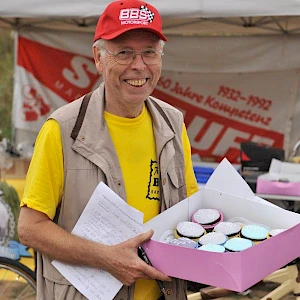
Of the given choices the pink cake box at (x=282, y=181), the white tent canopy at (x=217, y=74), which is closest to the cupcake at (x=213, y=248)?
the pink cake box at (x=282, y=181)

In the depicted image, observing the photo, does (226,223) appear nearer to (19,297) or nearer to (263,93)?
(19,297)

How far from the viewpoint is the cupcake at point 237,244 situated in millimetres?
1866

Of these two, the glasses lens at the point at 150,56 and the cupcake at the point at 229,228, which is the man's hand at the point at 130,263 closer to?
the cupcake at the point at 229,228

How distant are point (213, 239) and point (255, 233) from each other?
0.14m

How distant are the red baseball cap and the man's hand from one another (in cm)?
64

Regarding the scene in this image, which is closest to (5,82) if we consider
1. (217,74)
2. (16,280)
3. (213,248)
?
(217,74)

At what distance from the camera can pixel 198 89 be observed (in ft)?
22.9

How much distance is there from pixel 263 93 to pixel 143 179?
496 cm

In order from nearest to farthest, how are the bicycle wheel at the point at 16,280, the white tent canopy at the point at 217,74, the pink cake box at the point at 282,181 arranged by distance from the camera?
the bicycle wheel at the point at 16,280
the pink cake box at the point at 282,181
the white tent canopy at the point at 217,74

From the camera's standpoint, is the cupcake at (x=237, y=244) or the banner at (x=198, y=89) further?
the banner at (x=198, y=89)

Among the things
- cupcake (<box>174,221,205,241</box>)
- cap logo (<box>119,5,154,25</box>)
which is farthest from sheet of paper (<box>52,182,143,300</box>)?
cap logo (<box>119,5,154,25</box>)

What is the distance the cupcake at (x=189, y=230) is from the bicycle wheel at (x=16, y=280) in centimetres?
207

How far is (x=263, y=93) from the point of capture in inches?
267

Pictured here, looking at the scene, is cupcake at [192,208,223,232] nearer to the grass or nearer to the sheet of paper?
the sheet of paper
